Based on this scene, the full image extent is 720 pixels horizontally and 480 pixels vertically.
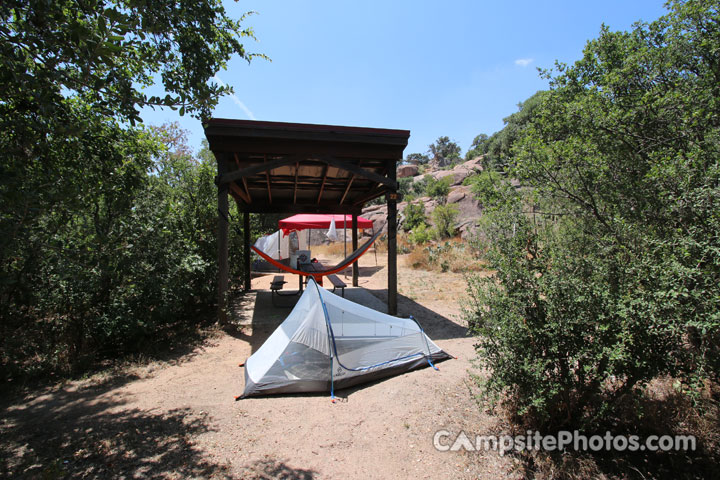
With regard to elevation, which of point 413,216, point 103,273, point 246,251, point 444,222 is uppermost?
point 413,216

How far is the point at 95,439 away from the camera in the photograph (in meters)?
2.53

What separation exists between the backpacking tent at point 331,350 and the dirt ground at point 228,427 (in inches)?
5.4

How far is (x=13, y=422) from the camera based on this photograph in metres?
2.77

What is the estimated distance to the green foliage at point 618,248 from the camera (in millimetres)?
2141

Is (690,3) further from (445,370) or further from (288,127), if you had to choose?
(288,127)

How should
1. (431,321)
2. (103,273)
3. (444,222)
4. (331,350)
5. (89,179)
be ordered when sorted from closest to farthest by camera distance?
(89,179) → (331,350) → (103,273) → (431,321) → (444,222)

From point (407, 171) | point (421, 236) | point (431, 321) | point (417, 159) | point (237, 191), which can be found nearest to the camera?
point (431, 321)

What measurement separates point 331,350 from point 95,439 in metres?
1.96

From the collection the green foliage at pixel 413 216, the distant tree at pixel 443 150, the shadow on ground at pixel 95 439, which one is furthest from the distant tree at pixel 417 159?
the shadow on ground at pixel 95 439

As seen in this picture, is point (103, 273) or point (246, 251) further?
point (246, 251)

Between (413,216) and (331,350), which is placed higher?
(413,216)

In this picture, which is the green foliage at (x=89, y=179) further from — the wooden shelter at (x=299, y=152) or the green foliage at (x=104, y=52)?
the wooden shelter at (x=299, y=152)

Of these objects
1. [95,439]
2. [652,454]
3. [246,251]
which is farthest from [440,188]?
[95,439]

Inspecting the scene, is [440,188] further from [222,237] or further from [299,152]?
[222,237]
